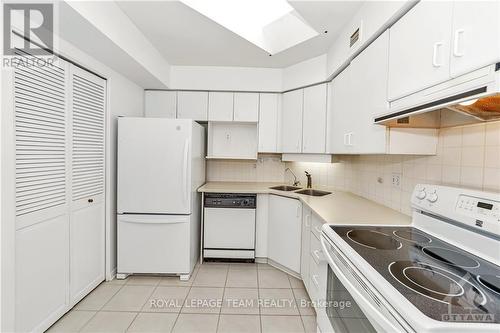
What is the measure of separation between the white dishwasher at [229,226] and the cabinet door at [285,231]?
228mm

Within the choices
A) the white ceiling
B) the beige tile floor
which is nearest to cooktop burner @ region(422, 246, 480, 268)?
the beige tile floor

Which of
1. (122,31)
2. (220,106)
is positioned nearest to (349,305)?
(122,31)

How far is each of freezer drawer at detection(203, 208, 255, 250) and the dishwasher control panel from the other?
5 cm

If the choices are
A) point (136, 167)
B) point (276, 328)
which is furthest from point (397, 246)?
point (136, 167)

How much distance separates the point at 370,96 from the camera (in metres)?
1.64

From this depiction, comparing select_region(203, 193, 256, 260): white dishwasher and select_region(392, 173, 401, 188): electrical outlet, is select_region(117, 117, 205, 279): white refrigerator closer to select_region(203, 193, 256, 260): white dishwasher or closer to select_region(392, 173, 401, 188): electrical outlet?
select_region(203, 193, 256, 260): white dishwasher

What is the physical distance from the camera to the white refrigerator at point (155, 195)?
2.38 metres

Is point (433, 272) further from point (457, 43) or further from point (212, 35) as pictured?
point (212, 35)

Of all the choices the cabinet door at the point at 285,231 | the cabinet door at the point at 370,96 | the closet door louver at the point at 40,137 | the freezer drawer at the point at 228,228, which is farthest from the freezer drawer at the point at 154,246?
the cabinet door at the point at 370,96

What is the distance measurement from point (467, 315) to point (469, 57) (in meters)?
0.86

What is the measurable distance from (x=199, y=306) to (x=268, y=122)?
2187 millimetres

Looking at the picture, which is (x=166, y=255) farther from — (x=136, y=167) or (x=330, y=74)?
(x=330, y=74)

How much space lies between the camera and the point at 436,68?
103cm

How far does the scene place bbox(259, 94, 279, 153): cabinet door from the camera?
307cm
